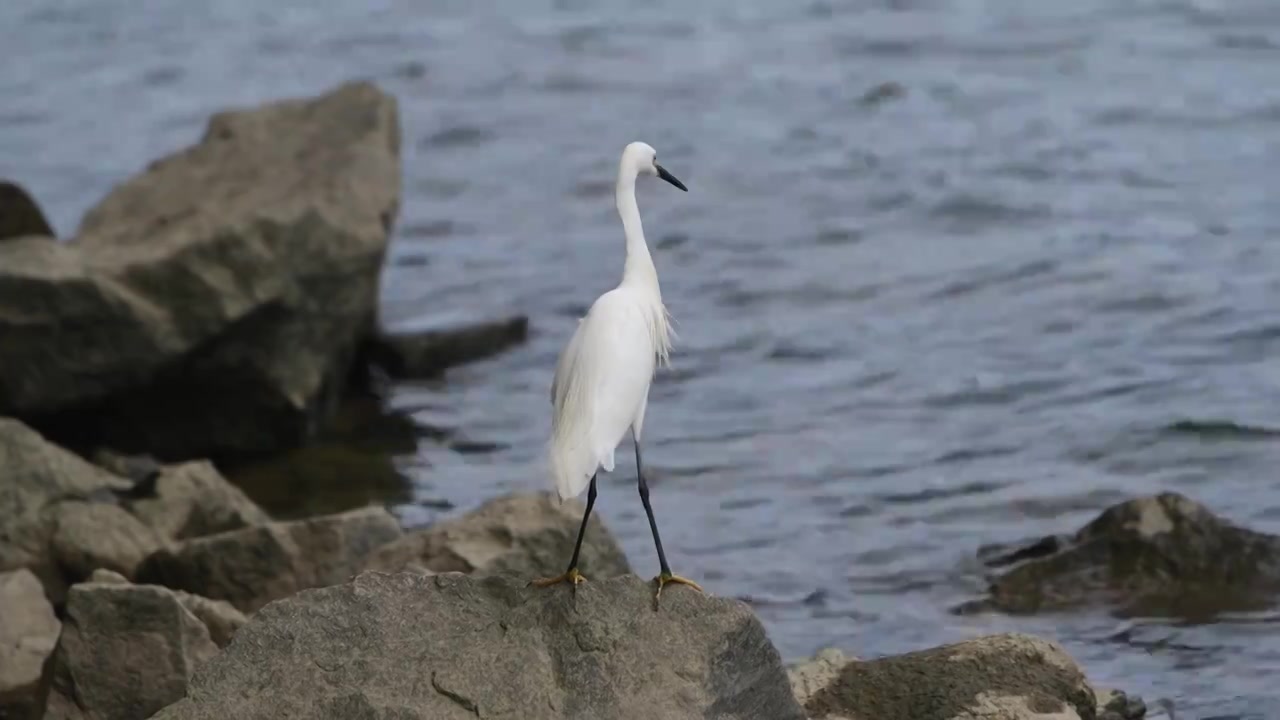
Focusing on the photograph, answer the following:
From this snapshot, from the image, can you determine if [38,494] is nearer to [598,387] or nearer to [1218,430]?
[598,387]

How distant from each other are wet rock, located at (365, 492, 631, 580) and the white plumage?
147 cm

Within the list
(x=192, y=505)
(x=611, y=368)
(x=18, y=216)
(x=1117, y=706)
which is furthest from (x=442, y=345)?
(x=611, y=368)

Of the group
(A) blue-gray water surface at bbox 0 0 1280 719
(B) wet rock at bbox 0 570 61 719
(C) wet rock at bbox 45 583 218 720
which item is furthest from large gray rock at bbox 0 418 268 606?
(C) wet rock at bbox 45 583 218 720

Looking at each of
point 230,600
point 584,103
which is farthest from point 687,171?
point 230,600

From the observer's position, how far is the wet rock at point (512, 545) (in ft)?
23.7

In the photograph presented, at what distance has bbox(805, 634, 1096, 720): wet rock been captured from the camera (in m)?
5.61

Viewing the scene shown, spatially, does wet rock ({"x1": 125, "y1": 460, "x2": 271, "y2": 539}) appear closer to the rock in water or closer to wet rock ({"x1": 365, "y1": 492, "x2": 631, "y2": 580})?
wet rock ({"x1": 365, "y1": 492, "x2": 631, "y2": 580})

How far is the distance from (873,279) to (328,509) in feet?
15.8

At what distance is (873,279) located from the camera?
44.5ft

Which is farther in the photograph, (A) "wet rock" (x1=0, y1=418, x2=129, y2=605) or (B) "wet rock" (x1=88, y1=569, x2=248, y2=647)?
(A) "wet rock" (x1=0, y1=418, x2=129, y2=605)

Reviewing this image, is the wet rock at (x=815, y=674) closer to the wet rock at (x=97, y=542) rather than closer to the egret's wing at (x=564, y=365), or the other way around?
the egret's wing at (x=564, y=365)

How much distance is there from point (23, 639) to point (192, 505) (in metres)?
1.58

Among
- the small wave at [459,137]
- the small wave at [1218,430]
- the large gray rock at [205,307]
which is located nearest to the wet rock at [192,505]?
the large gray rock at [205,307]

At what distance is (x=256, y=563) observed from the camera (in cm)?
758
